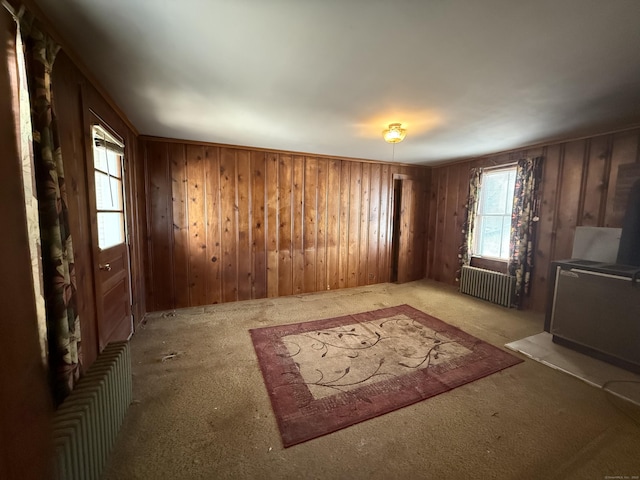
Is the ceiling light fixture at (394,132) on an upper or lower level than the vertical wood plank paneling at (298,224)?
upper

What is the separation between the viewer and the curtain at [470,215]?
4254mm

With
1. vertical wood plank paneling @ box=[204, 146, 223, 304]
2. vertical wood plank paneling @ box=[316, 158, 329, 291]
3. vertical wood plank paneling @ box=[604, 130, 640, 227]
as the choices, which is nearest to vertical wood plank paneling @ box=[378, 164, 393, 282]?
vertical wood plank paneling @ box=[316, 158, 329, 291]

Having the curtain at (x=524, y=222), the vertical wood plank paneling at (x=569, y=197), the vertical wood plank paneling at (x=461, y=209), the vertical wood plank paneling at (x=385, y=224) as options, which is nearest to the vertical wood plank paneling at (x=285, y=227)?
the vertical wood plank paneling at (x=385, y=224)

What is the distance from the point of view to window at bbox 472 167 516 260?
4035mm

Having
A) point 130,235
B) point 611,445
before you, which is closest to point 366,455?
point 611,445

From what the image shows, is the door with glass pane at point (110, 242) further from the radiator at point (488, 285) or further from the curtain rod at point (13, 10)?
the radiator at point (488, 285)

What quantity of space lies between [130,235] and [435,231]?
508 cm

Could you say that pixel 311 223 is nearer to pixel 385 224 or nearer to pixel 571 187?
pixel 385 224

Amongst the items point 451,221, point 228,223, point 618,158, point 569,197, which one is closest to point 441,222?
point 451,221

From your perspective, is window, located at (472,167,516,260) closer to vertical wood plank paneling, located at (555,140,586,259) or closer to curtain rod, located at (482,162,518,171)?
curtain rod, located at (482,162,518,171)

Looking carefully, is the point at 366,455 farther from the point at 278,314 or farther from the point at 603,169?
the point at 603,169

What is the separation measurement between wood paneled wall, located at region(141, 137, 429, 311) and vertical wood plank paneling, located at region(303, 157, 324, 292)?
2 cm

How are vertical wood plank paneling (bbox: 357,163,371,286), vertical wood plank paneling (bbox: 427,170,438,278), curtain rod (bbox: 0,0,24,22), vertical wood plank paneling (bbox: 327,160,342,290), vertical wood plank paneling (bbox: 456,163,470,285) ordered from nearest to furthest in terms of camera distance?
curtain rod (bbox: 0,0,24,22) → vertical wood plank paneling (bbox: 327,160,342,290) → vertical wood plank paneling (bbox: 456,163,470,285) → vertical wood plank paneling (bbox: 357,163,371,286) → vertical wood plank paneling (bbox: 427,170,438,278)

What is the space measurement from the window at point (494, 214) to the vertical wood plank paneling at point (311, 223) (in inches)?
110
